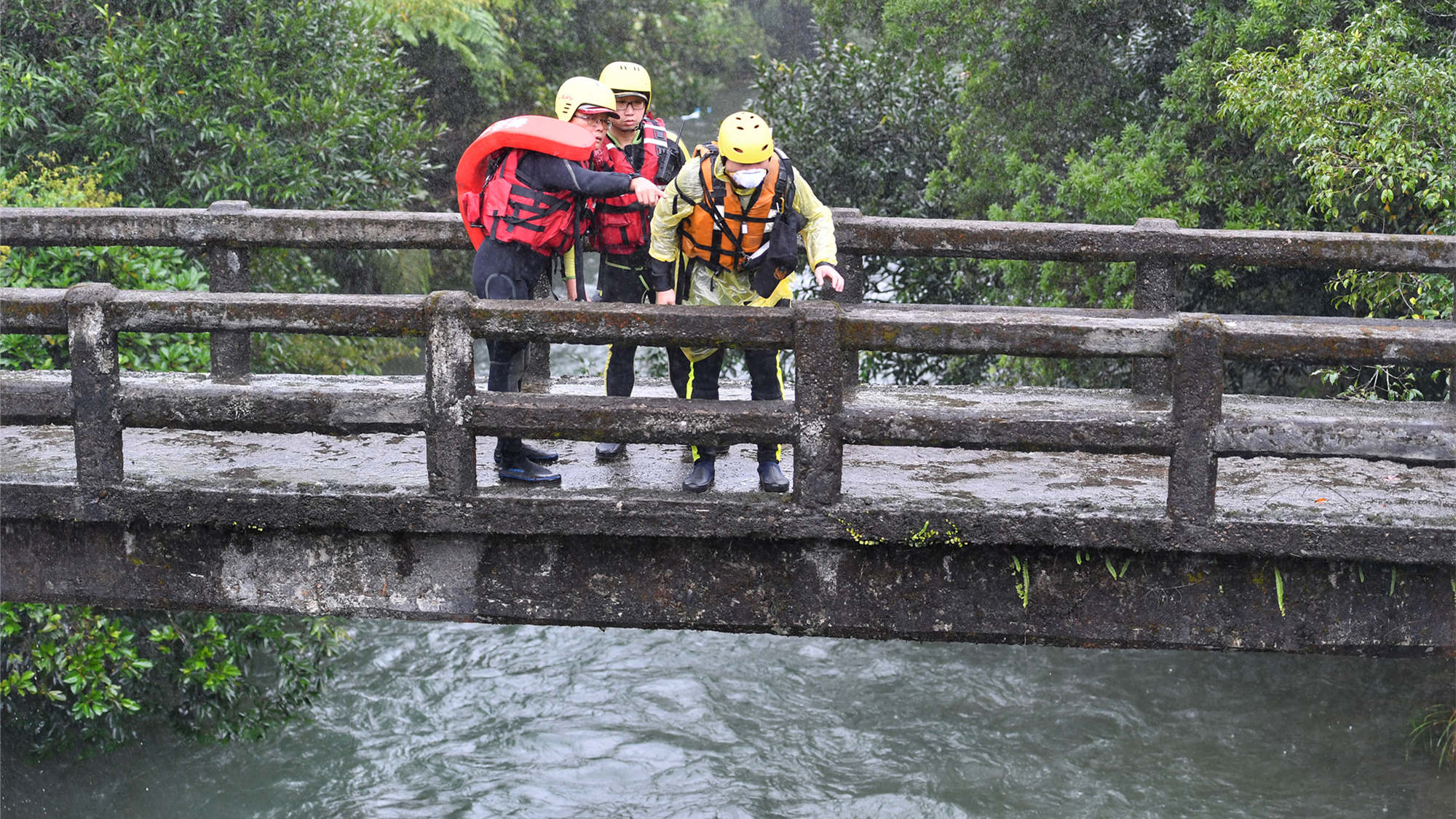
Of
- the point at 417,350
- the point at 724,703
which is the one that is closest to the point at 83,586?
the point at 724,703

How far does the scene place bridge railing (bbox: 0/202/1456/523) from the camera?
15.0 feet

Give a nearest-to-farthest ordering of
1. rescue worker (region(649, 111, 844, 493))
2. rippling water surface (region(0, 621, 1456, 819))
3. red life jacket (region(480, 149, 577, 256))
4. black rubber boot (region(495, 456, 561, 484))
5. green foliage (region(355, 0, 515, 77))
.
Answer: rescue worker (region(649, 111, 844, 493)) < red life jacket (region(480, 149, 577, 256)) < black rubber boot (region(495, 456, 561, 484)) < rippling water surface (region(0, 621, 1456, 819)) < green foliage (region(355, 0, 515, 77))

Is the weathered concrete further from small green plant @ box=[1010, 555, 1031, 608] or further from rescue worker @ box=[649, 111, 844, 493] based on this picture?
rescue worker @ box=[649, 111, 844, 493]

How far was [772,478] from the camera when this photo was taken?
5.12m

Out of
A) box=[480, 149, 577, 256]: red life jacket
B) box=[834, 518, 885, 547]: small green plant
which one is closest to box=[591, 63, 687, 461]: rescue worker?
box=[480, 149, 577, 256]: red life jacket

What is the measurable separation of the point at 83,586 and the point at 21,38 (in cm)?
850

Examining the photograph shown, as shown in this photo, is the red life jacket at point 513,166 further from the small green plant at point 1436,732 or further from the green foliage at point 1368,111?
the small green plant at point 1436,732

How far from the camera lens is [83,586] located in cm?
511

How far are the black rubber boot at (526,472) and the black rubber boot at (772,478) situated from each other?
0.78 m

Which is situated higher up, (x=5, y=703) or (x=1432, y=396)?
(x=1432, y=396)

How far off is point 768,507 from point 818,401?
414 mm

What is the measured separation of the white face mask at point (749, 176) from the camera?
4.86 m

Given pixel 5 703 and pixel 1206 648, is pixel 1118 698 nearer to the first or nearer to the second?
pixel 1206 648

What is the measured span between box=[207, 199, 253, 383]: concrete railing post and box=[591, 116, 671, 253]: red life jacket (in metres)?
1.99
